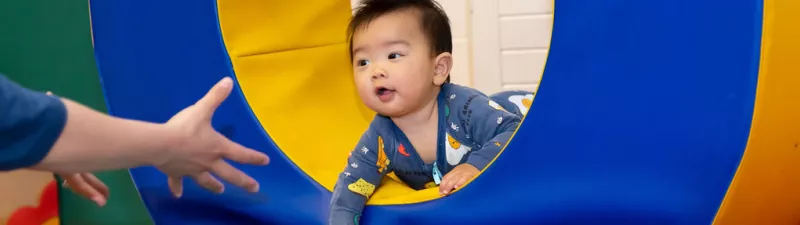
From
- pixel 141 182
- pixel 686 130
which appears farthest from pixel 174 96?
pixel 686 130

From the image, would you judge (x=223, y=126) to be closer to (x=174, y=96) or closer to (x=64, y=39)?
(x=174, y=96)

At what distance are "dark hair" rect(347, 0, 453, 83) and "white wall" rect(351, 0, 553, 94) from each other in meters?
1.23

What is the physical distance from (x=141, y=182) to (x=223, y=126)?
0.69 feet

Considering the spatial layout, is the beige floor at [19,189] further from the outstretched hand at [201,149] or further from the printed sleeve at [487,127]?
the printed sleeve at [487,127]

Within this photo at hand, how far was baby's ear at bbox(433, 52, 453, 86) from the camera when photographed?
1392 millimetres

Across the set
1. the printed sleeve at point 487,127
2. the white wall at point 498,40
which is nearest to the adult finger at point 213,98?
the printed sleeve at point 487,127

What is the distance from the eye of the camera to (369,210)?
1.30 metres

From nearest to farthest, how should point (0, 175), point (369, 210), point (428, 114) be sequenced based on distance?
point (369, 210)
point (428, 114)
point (0, 175)

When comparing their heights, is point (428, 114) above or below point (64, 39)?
above

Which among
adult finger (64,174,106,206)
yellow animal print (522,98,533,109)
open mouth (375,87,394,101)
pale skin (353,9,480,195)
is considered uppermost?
yellow animal print (522,98,533,109)

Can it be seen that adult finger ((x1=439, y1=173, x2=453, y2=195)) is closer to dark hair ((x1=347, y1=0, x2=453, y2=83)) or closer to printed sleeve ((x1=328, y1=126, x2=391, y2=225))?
printed sleeve ((x1=328, y1=126, x2=391, y2=225))

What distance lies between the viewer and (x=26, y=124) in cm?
75

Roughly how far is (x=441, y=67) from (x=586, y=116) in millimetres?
409

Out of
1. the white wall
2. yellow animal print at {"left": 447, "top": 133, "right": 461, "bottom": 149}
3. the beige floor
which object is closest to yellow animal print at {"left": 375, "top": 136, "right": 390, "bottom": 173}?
yellow animal print at {"left": 447, "top": 133, "right": 461, "bottom": 149}
